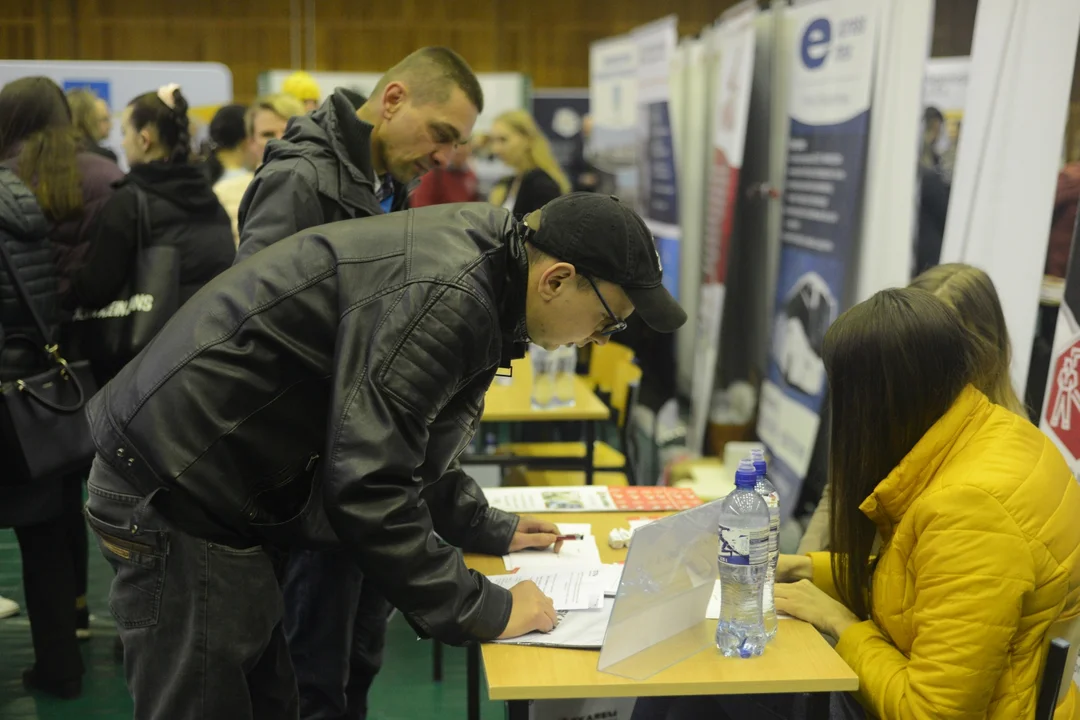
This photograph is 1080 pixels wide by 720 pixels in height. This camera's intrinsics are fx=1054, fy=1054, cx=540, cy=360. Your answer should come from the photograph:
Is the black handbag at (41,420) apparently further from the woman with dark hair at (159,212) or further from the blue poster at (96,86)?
Result: the blue poster at (96,86)

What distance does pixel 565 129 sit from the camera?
8.90m

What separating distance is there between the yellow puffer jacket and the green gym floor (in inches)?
62.1

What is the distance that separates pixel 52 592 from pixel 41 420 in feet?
1.79

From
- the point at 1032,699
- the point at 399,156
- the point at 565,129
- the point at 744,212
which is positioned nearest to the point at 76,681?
the point at 399,156

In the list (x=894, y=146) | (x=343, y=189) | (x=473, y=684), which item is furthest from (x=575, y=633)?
(x=894, y=146)

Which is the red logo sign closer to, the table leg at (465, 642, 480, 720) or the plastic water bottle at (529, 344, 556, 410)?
the table leg at (465, 642, 480, 720)

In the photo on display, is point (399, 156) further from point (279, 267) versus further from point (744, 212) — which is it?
point (744, 212)

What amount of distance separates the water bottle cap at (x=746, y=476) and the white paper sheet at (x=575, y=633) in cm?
27

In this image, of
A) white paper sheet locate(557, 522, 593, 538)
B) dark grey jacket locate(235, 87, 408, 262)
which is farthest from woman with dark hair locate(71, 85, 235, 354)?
white paper sheet locate(557, 522, 593, 538)

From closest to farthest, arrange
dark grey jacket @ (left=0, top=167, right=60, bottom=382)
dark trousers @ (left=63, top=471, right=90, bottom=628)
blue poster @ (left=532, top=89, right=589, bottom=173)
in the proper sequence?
dark grey jacket @ (left=0, top=167, right=60, bottom=382) → dark trousers @ (left=63, top=471, right=90, bottom=628) → blue poster @ (left=532, top=89, right=589, bottom=173)

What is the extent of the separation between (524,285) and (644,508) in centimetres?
85

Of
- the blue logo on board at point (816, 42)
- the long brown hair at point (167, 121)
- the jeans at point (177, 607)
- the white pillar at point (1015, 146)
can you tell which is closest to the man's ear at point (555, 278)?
the jeans at point (177, 607)

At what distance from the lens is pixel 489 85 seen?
869 centimetres

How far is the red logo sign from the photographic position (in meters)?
2.23
